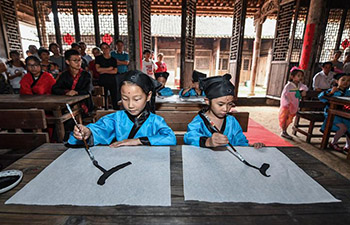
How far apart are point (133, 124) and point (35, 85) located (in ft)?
9.88

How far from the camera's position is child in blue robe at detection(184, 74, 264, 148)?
1.36 m

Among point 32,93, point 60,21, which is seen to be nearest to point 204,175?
point 32,93

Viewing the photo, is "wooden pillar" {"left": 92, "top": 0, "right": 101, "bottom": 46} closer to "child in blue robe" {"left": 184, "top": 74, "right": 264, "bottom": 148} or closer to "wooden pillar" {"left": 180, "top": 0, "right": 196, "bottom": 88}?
"wooden pillar" {"left": 180, "top": 0, "right": 196, "bottom": 88}

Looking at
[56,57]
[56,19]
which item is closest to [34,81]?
[56,57]

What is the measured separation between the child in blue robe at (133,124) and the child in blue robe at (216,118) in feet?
0.66

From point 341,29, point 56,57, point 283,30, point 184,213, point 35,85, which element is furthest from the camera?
point 341,29

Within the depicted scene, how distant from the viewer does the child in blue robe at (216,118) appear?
1.36m

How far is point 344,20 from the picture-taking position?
25.7 feet

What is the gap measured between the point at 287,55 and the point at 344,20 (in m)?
3.46

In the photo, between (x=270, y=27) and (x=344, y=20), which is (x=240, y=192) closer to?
(x=344, y=20)

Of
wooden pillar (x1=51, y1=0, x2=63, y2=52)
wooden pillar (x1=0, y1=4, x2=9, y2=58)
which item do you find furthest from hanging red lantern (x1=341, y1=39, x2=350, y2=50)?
wooden pillar (x1=0, y1=4, x2=9, y2=58)

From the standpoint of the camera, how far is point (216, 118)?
5.51 ft

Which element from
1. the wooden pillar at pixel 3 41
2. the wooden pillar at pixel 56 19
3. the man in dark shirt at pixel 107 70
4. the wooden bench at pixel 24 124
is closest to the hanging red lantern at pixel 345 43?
the man in dark shirt at pixel 107 70

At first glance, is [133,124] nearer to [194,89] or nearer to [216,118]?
[216,118]
